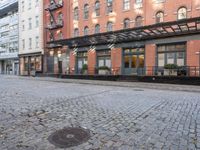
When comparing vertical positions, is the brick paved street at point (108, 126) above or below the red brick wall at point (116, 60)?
below

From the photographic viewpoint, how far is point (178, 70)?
20562 millimetres

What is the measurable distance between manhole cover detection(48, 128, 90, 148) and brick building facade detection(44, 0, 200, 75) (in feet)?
50.5

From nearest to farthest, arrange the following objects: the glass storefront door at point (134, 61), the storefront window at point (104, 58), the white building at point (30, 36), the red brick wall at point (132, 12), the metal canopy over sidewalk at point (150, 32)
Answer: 1. the metal canopy over sidewalk at point (150, 32)
2. the red brick wall at point (132, 12)
3. the glass storefront door at point (134, 61)
4. the storefront window at point (104, 58)
5. the white building at point (30, 36)

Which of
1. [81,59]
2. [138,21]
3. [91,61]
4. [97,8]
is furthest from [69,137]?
[97,8]

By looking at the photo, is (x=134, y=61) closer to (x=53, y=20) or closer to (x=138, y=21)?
(x=138, y=21)

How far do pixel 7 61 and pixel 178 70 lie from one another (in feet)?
138

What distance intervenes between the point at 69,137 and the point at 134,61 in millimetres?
21689

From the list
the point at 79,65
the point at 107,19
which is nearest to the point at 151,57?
the point at 107,19

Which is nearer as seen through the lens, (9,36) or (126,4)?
(126,4)

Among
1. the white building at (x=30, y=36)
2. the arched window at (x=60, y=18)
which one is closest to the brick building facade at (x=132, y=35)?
the arched window at (x=60, y=18)

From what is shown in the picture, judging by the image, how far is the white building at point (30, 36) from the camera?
126ft

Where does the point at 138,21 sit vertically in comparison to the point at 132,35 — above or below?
above

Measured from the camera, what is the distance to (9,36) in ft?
155

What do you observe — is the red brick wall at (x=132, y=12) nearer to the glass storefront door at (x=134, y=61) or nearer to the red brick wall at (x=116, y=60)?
the red brick wall at (x=116, y=60)
